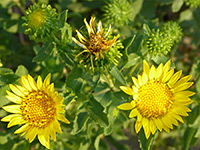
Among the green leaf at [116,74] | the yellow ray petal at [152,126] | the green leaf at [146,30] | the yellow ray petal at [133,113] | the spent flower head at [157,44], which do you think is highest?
the green leaf at [146,30]

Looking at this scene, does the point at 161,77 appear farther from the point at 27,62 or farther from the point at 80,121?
the point at 27,62

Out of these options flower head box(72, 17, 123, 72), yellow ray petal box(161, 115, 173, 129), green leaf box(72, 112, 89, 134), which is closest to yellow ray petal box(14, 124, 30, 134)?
green leaf box(72, 112, 89, 134)

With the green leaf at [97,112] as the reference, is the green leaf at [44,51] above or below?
above

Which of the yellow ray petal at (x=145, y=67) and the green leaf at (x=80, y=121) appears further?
the green leaf at (x=80, y=121)

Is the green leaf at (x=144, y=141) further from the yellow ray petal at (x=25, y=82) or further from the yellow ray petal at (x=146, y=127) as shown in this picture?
the yellow ray petal at (x=25, y=82)

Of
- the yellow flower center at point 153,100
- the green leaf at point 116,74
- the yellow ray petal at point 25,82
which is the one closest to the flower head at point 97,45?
the green leaf at point 116,74

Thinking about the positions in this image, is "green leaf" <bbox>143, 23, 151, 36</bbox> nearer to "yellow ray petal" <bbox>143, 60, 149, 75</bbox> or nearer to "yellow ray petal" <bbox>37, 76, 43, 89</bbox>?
"yellow ray petal" <bbox>143, 60, 149, 75</bbox>

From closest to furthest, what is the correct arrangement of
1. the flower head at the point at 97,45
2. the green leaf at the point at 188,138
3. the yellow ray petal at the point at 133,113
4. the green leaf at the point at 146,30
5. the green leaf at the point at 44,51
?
the flower head at the point at 97,45
the yellow ray petal at the point at 133,113
the green leaf at the point at 44,51
the green leaf at the point at 146,30
the green leaf at the point at 188,138

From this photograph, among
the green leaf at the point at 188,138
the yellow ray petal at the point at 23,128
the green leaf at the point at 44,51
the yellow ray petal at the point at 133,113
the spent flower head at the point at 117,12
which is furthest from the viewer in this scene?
the green leaf at the point at 188,138
